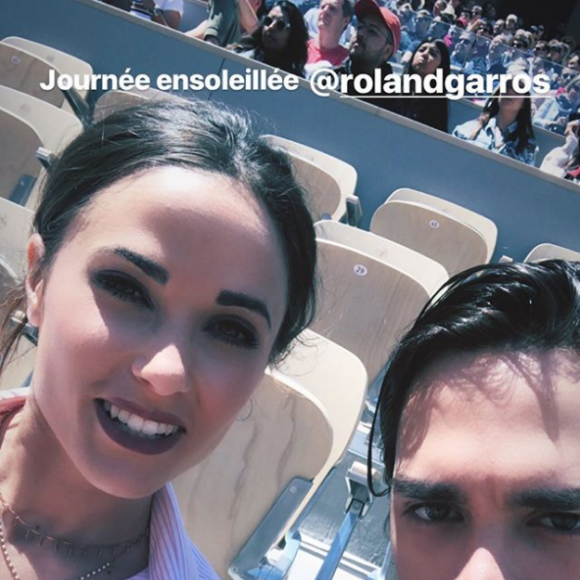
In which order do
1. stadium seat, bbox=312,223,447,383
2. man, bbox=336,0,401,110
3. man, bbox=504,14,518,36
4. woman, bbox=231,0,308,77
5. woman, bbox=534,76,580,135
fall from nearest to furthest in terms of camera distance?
1. stadium seat, bbox=312,223,447,383
2. man, bbox=336,0,401,110
3. woman, bbox=231,0,308,77
4. woman, bbox=534,76,580,135
5. man, bbox=504,14,518,36

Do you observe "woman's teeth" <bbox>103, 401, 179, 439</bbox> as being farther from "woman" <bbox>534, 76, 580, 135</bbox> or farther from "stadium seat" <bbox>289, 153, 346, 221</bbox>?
"woman" <bbox>534, 76, 580, 135</bbox>

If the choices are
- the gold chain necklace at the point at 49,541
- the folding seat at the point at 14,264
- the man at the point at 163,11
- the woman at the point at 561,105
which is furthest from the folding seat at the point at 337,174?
the woman at the point at 561,105

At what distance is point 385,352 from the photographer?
7.78ft

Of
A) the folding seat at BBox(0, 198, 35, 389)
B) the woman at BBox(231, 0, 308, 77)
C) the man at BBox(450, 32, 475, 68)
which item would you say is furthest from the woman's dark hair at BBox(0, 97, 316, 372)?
the man at BBox(450, 32, 475, 68)

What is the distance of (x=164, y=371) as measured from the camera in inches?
32.3

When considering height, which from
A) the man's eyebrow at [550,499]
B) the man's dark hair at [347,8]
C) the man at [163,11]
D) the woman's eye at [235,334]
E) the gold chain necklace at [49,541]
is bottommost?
the man at [163,11]

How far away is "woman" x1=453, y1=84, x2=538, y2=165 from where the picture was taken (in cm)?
432

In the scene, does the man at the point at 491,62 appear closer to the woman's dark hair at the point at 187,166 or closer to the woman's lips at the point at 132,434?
the woman's dark hair at the point at 187,166

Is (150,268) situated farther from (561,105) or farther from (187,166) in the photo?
(561,105)

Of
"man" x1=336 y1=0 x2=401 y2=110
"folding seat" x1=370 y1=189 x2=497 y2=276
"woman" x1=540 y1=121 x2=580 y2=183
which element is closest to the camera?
"folding seat" x1=370 y1=189 x2=497 y2=276

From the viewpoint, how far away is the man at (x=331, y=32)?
4352 millimetres

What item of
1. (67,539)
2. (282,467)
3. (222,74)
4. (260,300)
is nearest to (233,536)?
(282,467)

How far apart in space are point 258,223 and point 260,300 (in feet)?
0.38

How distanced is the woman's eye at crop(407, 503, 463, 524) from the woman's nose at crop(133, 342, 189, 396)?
0.39 metres
